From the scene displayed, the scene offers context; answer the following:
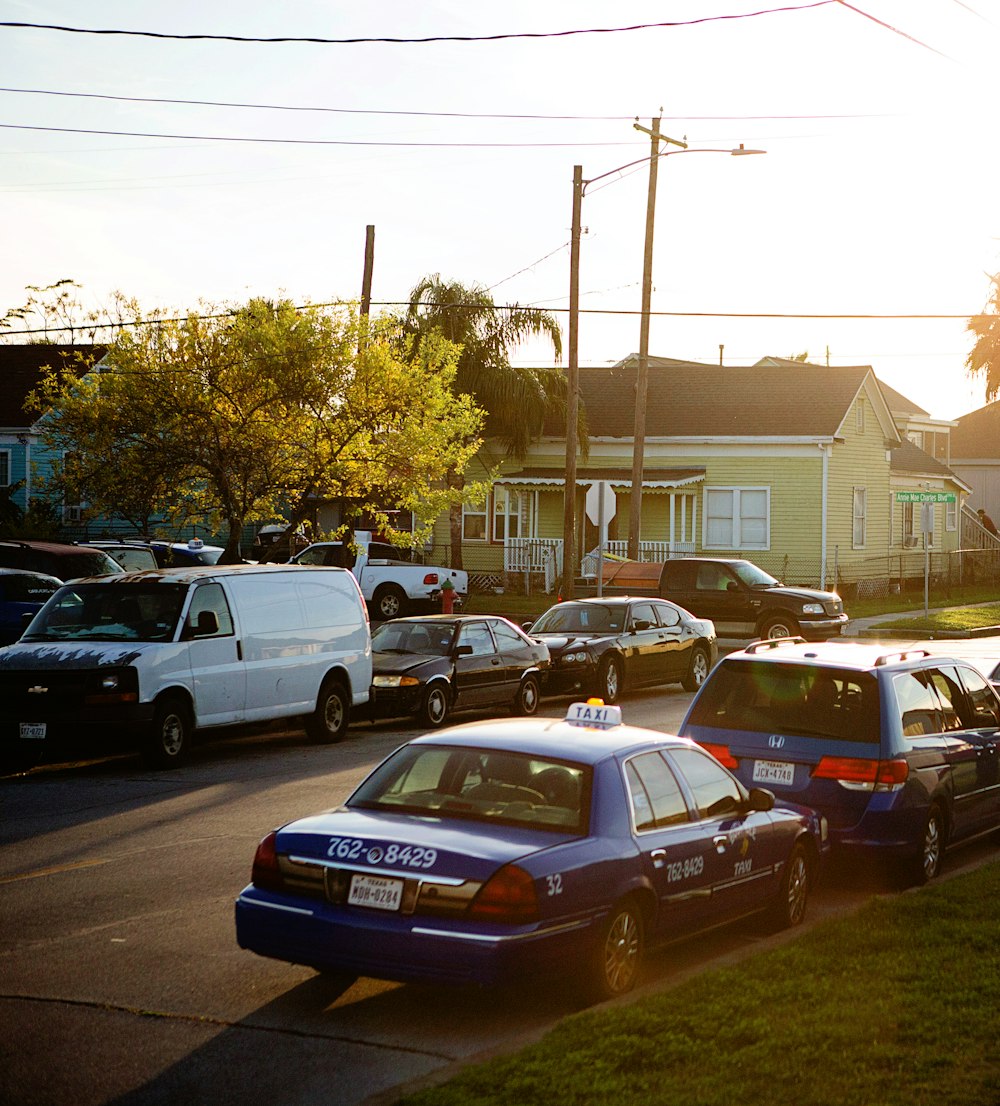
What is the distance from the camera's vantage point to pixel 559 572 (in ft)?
146

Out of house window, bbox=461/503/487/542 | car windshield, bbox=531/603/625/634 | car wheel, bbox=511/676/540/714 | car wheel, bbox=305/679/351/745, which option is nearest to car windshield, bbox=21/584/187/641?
car wheel, bbox=305/679/351/745

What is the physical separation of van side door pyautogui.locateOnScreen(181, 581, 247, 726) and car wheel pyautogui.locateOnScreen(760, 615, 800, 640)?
16306 millimetres

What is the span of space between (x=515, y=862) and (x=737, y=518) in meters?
38.7

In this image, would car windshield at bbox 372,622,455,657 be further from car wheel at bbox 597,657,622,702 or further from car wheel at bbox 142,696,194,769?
car wheel at bbox 142,696,194,769

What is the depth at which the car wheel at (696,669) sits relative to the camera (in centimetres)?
2416

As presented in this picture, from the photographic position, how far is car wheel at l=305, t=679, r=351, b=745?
17984 mm

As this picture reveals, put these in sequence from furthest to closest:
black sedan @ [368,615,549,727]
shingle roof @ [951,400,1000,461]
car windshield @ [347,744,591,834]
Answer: shingle roof @ [951,400,1000,461]
black sedan @ [368,615,549,727]
car windshield @ [347,744,591,834]

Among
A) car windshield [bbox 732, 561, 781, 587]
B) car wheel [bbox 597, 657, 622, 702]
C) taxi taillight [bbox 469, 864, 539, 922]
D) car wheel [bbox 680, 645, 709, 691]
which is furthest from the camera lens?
car windshield [bbox 732, 561, 781, 587]

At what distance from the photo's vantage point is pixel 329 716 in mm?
18125

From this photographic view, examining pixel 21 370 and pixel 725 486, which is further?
pixel 21 370

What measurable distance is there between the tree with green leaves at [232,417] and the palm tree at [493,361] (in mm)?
16481

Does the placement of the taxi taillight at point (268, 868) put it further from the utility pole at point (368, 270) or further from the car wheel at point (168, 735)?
the utility pole at point (368, 270)

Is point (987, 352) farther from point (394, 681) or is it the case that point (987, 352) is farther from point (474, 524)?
point (394, 681)

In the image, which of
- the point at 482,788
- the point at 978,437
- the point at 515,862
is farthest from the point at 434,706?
the point at 978,437
